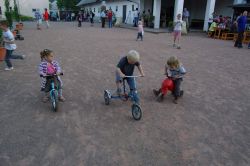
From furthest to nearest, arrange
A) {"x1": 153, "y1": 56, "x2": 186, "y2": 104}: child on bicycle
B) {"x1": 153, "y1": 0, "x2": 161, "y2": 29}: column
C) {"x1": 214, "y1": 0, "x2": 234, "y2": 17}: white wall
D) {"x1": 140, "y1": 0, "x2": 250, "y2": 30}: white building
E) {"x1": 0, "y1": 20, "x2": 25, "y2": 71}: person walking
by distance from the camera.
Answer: {"x1": 214, "y1": 0, "x2": 234, "y2": 17}: white wall → {"x1": 153, "y1": 0, "x2": 161, "y2": 29}: column → {"x1": 140, "y1": 0, "x2": 250, "y2": 30}: white building → {"x1": 0, "y1": 20, "x2": 25, "y2": 71}: person walking → {"x1": 153, "y1": 56, "x2": 186, "y2": 104}: child on bicycle

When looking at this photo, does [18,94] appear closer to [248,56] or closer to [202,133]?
[202,133]

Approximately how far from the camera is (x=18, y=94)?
19.6 feet

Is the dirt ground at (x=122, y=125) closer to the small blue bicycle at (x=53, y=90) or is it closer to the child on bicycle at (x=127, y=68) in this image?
the small blue bicycle at (x=53, y=90)

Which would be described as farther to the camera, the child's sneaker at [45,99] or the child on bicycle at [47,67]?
Result: the child's sneaker at [45,99]

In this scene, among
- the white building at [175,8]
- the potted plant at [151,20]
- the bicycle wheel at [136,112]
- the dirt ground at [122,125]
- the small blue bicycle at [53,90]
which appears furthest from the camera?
the potted plant at [151,20]

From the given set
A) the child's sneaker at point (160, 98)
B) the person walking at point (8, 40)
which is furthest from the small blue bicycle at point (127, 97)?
the person walking at point (8, 40)

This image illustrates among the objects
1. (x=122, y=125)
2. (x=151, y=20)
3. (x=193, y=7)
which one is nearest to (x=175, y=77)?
(x=122, y=125)

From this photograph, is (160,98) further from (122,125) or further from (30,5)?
(30,5)

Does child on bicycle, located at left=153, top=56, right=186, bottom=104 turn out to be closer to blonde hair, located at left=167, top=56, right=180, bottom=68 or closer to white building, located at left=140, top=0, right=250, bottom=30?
blonde hair, located at left=167, top=56, right=180, bottom=68

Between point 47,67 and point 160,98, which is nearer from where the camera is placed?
point 47,67

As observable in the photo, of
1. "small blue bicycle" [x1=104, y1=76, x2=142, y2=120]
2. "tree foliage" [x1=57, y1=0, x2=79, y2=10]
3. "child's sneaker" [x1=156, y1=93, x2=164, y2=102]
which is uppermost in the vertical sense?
"tree foliage" [x1=57, y1=0, x2=79, y2=10]

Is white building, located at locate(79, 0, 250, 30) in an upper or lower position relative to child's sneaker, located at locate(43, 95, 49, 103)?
upper

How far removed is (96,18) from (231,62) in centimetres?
3780

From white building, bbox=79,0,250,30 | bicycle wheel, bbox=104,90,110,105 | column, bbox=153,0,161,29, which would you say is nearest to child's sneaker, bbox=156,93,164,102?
bicycle wheel, bbox=104,90,110,105
